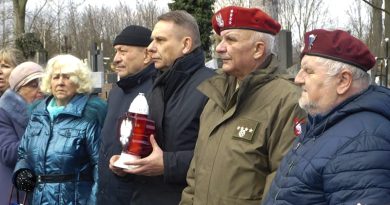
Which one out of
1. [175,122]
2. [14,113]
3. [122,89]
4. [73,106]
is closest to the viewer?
[175,122]

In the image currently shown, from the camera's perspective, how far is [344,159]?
217 cm

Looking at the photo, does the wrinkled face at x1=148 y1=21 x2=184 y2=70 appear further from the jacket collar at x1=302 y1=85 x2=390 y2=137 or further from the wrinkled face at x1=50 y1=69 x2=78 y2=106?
the jacket collar at x1=302 y1=85 x2=390 y2=137

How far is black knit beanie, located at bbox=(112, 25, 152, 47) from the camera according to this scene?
14.5 feet

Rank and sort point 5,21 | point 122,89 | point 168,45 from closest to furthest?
1. point 168,45
2. point 122,89
3. point 5,21

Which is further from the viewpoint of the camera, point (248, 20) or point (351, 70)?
point (248, 20)

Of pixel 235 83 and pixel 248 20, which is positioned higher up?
pixel 248 20

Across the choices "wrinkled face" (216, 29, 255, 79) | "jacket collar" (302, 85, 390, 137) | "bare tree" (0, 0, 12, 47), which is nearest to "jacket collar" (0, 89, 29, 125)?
"wrinkled face" (216, 29, 255, 79)

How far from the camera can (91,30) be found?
4934cm

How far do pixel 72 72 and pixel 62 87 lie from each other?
133 mm

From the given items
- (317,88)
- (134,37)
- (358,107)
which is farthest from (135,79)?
(358,107)

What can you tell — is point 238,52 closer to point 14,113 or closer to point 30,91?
point 14,113

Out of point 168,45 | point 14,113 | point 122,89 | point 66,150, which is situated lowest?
point 66,150

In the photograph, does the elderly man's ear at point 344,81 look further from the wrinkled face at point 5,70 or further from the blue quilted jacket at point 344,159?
the wrinkled face at point 5,70

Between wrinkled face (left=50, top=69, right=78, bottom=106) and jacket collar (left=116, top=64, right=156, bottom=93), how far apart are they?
36 centimetres
